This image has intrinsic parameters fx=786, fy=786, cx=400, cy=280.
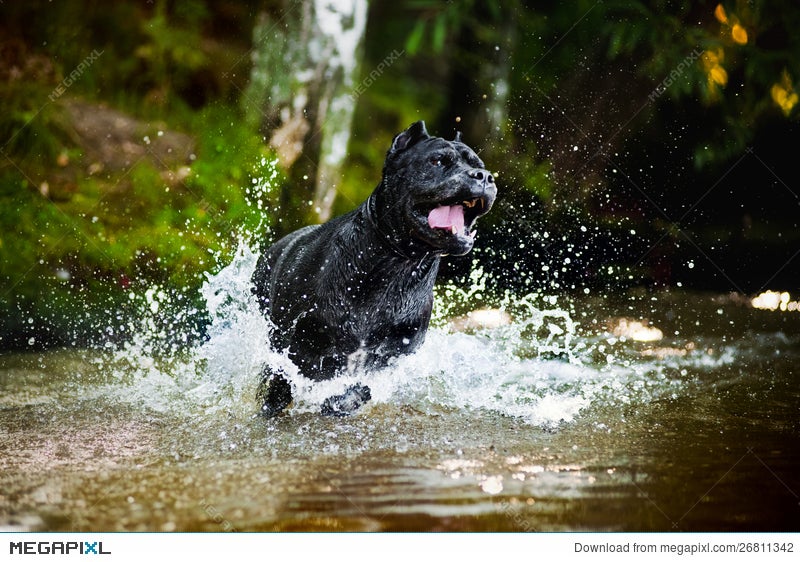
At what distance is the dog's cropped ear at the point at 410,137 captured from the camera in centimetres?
343

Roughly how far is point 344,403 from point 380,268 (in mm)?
662

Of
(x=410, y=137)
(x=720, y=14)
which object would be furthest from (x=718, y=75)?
(x=410, y=137)

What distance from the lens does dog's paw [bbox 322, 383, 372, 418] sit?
357 centimetres

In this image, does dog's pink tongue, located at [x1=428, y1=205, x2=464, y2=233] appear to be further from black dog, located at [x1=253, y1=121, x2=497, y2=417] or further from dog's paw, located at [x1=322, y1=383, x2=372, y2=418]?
dog's paw, located at [x1=322, y1=383, x2=372, y2=418]

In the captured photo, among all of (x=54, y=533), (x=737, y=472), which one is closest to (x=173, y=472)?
(x=54, y=533)

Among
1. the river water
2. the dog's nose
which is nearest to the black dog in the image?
the dog's nose

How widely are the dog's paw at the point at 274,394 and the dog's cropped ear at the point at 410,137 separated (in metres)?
1.16

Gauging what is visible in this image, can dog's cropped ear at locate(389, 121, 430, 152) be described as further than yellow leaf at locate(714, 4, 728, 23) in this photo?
No

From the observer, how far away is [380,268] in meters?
3.38

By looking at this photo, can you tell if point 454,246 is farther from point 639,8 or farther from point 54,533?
point 639,8

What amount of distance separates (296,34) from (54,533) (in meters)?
4.78

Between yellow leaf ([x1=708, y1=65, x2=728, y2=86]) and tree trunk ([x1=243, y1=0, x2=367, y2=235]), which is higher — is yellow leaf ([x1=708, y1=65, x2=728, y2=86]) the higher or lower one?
the lower one

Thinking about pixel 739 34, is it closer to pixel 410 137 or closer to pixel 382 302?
pixel 410 137
